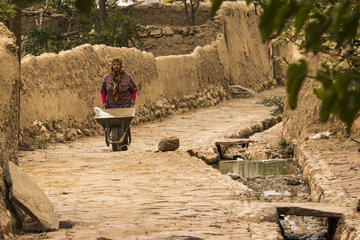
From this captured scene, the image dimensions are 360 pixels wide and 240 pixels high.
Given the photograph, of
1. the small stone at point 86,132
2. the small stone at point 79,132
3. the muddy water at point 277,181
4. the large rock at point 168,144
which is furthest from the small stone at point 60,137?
the muddy water at point 277,181

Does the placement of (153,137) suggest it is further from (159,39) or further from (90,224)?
(159,39)

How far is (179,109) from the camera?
1847cm

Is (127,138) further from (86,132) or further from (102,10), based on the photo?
(102,10)

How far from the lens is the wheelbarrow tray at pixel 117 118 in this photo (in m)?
11.3

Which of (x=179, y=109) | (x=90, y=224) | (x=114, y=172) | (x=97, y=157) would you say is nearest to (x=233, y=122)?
(x=179, y=109)

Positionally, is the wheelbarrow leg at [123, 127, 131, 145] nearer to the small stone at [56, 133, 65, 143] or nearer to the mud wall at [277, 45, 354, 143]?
the small stone at [56, 133, 65, 143]

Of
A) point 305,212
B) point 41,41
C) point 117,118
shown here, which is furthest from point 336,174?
point 41,41

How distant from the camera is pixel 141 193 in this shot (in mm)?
6906

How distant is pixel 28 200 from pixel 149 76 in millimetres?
12056

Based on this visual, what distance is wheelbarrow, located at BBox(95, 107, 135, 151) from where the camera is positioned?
37.1 feet

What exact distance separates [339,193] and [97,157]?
4846mm

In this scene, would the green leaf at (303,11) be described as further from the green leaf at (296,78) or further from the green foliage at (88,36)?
the green foliage at (88,36)

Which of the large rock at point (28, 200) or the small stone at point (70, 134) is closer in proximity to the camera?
→ the large rock at point (28, 200)

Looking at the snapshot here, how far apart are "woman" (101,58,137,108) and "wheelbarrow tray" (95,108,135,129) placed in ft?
0.81
